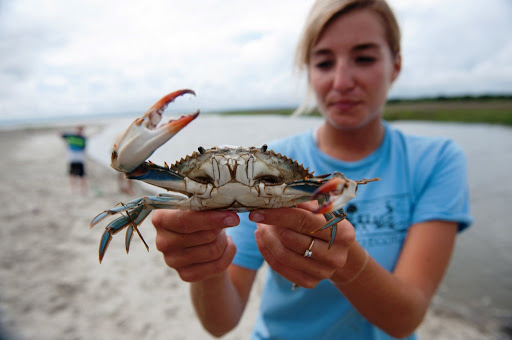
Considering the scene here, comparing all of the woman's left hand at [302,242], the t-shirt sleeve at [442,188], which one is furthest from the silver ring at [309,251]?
the t-shirt sleeve at [442,188]

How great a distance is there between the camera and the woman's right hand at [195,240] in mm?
1407

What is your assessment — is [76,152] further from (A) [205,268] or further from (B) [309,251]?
(B) [309,251]

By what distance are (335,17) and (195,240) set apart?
1.71m

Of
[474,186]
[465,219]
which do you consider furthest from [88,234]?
[474,186]

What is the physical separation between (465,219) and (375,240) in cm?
57

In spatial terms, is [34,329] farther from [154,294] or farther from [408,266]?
[408,266]

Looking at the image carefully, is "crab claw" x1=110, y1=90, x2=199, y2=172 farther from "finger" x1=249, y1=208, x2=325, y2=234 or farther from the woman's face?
the woman's face

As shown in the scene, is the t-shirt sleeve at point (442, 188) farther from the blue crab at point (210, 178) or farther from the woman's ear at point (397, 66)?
the blue crab at point (210, 178)

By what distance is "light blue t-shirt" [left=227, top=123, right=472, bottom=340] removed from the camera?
209cm

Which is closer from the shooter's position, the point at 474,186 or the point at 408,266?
the point at 408,266

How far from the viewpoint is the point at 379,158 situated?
7.54 feet

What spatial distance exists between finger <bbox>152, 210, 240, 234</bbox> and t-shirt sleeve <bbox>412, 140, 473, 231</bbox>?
1.34m

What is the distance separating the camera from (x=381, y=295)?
176cm

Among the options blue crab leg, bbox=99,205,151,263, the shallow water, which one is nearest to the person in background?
the shallow water
